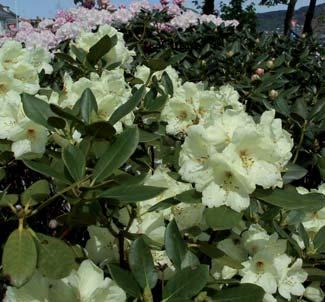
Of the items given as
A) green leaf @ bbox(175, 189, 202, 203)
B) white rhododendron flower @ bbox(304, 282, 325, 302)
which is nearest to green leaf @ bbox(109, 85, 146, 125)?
green leaf @ bbox(175, 189, 202, 203)

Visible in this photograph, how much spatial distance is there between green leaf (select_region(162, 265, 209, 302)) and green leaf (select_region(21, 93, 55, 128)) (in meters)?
0.46

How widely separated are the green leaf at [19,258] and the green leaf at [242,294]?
31 cm

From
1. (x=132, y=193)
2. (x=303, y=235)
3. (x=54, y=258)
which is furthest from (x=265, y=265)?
(x=54, y=258)

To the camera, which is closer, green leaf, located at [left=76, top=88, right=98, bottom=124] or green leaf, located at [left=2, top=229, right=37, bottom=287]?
green leaf, located at [left=2, top=229, right=37, bottom=287]

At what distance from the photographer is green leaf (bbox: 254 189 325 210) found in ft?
4.06

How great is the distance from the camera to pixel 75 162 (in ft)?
3.98

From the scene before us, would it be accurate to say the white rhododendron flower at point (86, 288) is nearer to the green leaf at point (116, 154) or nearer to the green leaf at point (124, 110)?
the green leaf at point (116, 154)

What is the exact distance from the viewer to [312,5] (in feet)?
58.9

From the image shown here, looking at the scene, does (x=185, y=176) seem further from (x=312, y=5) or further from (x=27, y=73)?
(x=312, y=5)

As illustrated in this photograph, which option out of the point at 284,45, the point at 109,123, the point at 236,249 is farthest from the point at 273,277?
the point at 284,45

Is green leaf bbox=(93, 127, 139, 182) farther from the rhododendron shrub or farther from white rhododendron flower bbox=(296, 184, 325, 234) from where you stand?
white rhododendron flower bbox=(296, 184, 325, 234)

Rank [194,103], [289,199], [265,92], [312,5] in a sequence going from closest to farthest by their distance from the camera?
[289,199] → [194,103] → [265,92] → [312,5]

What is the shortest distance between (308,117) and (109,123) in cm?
86

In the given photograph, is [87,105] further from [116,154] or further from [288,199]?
[288,199]
